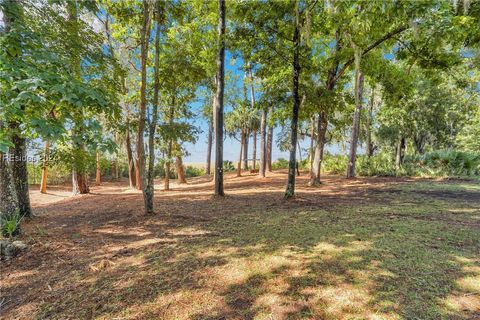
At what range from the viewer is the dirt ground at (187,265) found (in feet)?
7.06

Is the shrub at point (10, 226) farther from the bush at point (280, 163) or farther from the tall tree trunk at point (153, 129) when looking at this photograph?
the bush at point (280, 163)

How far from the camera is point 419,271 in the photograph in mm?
2639

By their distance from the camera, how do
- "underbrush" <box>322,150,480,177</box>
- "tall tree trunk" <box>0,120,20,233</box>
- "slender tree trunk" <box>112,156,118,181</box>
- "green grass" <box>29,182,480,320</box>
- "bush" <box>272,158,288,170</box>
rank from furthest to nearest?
"bush" <box>272,158,288,170</box>, "slender tree trunk" <box>112,156,118,181</box>, "underbrush" <box>322,150,480,177</box>, "tall tree trunk" <box>0,120,20,233</box>, "green grass" <box>29,182,480,320</box>

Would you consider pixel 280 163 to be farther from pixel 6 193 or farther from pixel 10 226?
pixel 10 226

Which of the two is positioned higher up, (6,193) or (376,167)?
(376,167)

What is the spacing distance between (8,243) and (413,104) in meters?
18.6

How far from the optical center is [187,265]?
295 cm

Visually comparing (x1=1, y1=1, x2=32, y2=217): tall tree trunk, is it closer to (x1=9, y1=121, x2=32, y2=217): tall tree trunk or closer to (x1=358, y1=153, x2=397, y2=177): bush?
(x1=9, y1=121, x2=32, y2=217): tall tree trunk

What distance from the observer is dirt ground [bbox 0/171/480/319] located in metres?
2.15

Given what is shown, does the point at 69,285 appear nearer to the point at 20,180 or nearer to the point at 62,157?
the point at 62,157

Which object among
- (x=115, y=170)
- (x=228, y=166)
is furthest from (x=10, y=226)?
(x=228, y=166)

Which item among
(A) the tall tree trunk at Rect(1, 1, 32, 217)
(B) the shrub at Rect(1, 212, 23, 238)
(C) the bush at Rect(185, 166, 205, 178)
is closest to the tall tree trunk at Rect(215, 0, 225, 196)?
(A) the tall tree trunk at Rect(1, 1, 32, 217)

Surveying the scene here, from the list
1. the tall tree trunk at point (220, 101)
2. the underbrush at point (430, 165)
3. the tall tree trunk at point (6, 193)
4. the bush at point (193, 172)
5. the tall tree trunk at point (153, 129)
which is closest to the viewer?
the tall tree trunk at point (6, 193)

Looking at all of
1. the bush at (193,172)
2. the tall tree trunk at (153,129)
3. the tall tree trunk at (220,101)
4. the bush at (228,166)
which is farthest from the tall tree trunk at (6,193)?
the bush at (228,166)
